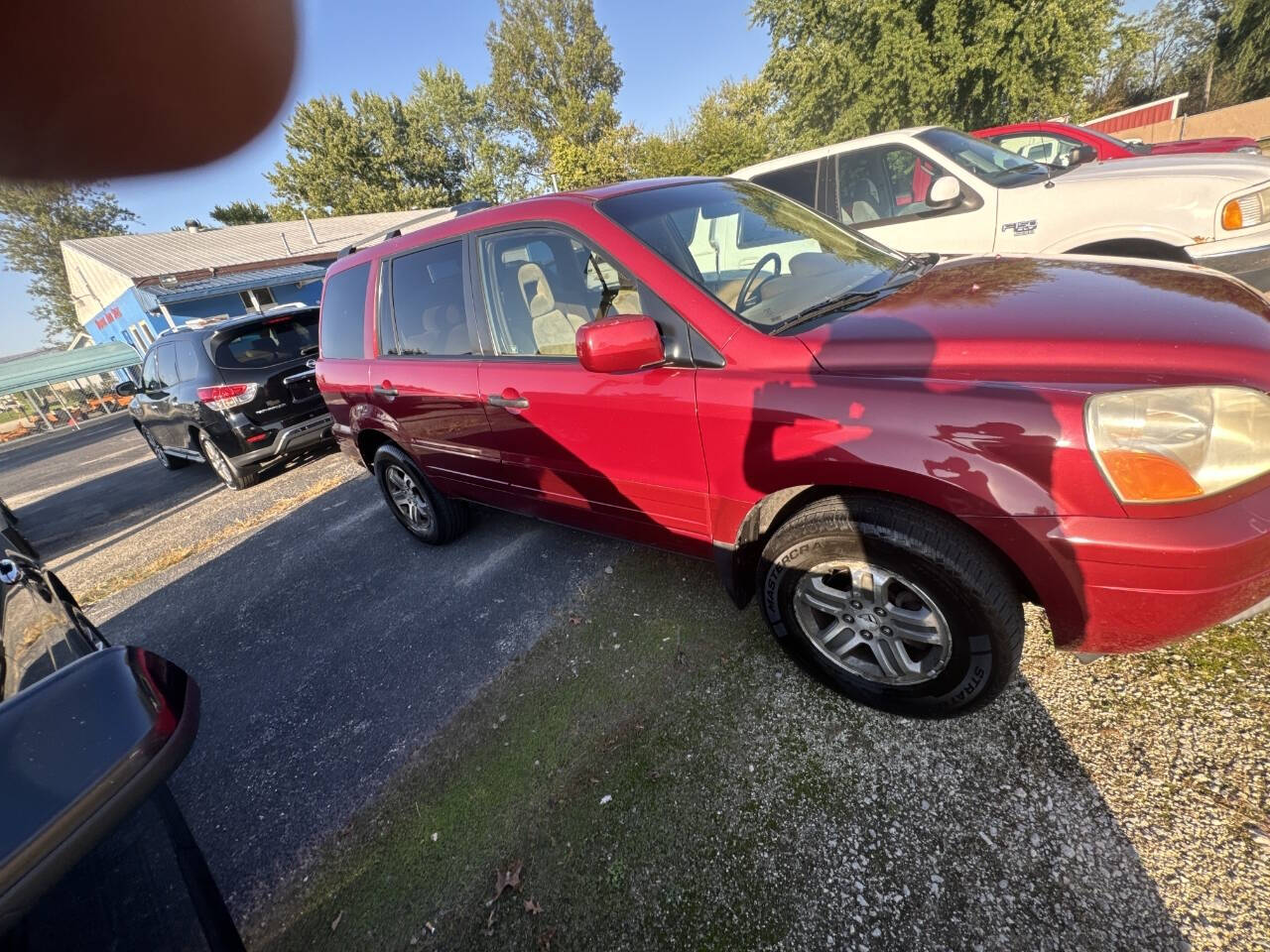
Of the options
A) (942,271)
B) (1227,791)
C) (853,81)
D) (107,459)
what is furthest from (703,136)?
(1227,791)

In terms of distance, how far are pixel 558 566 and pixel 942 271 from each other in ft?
8.42

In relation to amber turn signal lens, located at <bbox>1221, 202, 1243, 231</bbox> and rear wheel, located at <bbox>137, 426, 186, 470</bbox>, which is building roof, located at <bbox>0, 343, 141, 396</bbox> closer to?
rear wheel, located at <bbox>137, 426, 186, 470</bbox>

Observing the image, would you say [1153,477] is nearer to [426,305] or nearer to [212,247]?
[426,305]

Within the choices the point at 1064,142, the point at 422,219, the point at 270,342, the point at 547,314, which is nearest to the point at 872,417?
the point at 547,314

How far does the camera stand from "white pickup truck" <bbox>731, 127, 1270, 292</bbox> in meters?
3.60

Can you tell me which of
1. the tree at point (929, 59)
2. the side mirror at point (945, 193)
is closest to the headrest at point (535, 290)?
the side mirror at point (945, 193)

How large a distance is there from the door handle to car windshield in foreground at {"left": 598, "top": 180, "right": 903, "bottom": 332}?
92cm

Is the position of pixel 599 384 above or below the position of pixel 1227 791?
above

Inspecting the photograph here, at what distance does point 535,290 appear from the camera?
2.66 m

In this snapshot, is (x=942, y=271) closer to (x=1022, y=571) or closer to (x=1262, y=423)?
(x=1262, y=423)

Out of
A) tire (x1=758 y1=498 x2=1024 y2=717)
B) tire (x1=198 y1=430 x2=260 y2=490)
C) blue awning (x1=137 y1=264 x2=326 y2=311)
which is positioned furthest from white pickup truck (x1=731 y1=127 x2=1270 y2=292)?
blue awning (x1=137 y1=264 x2=326 y2=311)

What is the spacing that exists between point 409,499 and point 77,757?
335cm

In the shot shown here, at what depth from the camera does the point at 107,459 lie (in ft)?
39.8

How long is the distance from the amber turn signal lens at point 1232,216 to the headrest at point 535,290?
447cm
